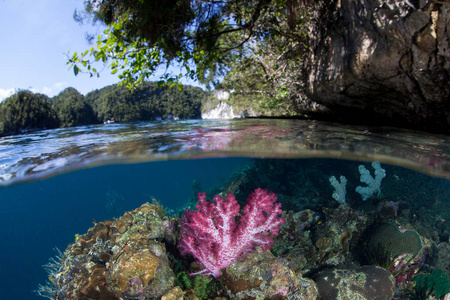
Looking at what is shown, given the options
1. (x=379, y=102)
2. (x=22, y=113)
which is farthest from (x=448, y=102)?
(x=22, y=113)

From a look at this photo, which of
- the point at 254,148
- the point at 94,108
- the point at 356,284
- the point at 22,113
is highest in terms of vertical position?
the point at 94,108

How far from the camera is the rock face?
4145mm

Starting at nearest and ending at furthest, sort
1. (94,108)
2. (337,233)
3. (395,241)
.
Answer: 1. (395,241)
2. (337,233)
3. (94,108)

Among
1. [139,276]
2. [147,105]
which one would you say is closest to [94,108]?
[147,105]

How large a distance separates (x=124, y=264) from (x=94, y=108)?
116385mm

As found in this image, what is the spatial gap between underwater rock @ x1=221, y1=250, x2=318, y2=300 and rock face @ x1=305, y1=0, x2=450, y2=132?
4.53 meters

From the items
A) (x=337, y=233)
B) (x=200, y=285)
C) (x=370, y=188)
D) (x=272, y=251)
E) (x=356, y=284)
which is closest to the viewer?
(x=200, y=285)

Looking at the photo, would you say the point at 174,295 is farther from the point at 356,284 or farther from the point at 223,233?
the point at 356,284

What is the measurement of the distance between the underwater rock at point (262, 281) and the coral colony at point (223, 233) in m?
0.24

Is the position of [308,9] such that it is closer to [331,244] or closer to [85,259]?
[331,244]

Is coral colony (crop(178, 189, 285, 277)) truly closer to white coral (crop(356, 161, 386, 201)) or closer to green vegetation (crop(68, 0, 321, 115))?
green vegetation (crop(68, 0, 321, 115))

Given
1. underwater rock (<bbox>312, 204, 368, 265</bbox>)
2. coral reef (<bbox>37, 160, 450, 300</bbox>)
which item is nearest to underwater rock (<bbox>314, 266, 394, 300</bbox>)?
coral reef (<bbox>37, 160, 450, 300</bbox>)

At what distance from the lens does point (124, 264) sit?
15.0 ft

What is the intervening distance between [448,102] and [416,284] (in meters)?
5.81
